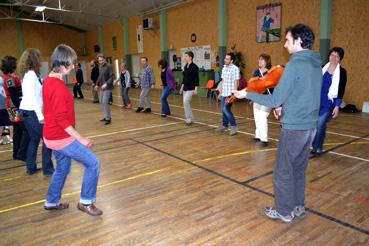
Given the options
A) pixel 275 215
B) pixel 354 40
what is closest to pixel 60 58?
pixel 275 215

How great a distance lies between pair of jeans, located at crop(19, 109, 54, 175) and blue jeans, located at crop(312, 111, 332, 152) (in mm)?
3932

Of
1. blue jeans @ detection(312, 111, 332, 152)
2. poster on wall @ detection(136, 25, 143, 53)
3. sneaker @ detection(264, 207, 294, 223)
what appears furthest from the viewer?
poster on wall @ detection(136, 25, 143, 53)

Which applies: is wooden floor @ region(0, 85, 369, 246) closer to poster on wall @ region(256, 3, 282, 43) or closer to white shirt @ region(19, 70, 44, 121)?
white shirt @ region(19, 70, 44, 121)

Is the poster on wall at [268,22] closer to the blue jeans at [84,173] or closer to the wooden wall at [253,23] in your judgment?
the wooden wall at [253,23]

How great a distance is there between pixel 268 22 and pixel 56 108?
998 cm

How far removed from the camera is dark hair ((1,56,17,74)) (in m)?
4.27

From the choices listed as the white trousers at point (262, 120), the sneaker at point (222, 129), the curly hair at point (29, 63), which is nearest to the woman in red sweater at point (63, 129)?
the curly hair at point (29, 63)

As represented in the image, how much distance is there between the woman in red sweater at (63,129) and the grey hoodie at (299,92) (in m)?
1.69

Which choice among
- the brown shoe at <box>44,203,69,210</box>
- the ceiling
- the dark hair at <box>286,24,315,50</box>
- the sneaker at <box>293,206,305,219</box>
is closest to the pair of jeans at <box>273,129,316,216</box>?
the sneaker at <box>293,206,305,219</box>

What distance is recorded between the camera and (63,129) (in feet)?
8.68

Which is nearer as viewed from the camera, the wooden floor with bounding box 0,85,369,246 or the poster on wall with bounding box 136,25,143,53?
the wooden floor with bounding box 0,85,369,246

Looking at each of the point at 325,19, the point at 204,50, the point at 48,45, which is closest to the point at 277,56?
the point at 325,19

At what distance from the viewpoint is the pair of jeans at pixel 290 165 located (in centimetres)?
253

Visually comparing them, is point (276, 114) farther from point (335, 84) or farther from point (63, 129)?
point (63, 129)
